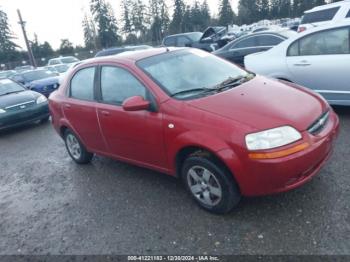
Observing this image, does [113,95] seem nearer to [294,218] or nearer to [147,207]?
[147,207]

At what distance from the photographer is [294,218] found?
3.30m

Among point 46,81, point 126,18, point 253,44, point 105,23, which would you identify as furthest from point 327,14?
point 126,18

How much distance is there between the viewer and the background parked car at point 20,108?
849 centimetres

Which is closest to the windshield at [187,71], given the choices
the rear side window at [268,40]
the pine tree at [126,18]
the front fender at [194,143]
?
the front fender at [194,143]

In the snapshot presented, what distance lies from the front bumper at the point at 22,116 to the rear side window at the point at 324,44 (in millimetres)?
6407

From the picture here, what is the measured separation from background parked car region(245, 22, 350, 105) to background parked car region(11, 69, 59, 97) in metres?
10.1

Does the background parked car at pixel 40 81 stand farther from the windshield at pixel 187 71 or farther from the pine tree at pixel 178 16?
the pine tree at pixel 178 16

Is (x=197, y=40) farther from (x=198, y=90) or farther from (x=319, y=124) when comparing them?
(x=319, y=124)

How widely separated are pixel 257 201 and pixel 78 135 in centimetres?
285

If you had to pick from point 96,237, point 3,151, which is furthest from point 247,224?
point 3,151

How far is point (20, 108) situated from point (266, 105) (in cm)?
729

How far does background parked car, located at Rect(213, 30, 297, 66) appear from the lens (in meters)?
10.1

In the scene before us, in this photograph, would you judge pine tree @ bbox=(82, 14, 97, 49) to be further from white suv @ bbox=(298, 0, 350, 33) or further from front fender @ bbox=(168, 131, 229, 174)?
front fender @ bbox=(168, 131, 229, 174)

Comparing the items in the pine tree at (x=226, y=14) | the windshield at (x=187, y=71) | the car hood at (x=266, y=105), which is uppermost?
the windshield at (x=187, y=71)
